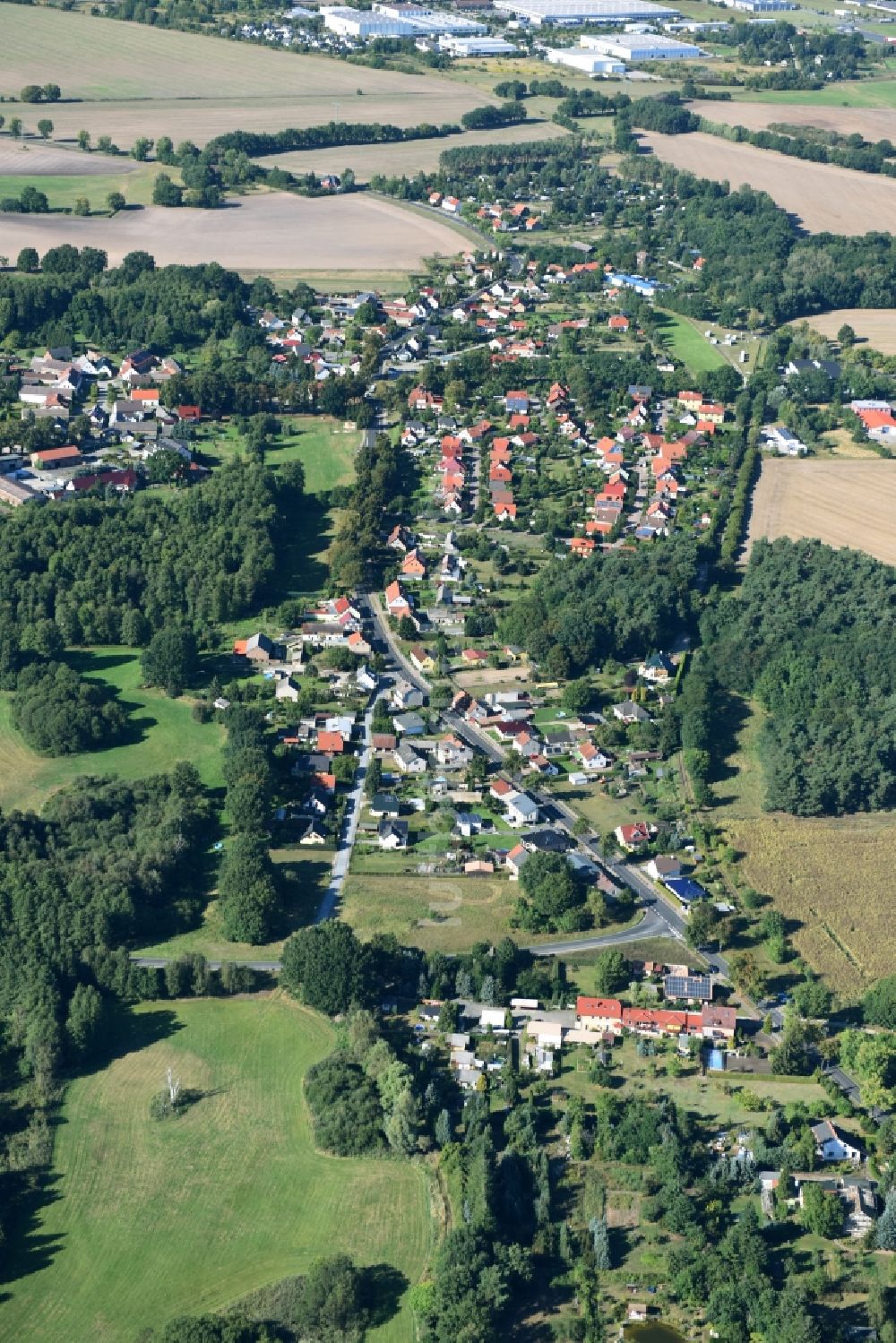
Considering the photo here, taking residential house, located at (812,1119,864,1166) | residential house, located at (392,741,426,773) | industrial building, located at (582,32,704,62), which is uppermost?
industrial building, located at (582,32,704,62)

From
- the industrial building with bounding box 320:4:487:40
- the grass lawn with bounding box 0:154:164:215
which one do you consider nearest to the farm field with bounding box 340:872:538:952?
the grass lawn with bounding box 0:154:164:215

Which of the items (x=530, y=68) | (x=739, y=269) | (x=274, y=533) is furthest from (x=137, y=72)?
(x=274, y=533)

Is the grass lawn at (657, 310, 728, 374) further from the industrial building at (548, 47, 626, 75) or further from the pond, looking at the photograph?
the industrial building at (548, 47, 626, 75)

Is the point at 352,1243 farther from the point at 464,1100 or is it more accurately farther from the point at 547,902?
the point at 547,902

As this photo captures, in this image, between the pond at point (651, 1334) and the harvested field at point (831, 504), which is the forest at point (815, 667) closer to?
the harvested field at point (831, 504)

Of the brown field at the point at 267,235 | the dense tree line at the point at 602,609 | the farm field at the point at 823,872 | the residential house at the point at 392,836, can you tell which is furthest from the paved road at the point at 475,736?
the brown field at the point at 267,235
